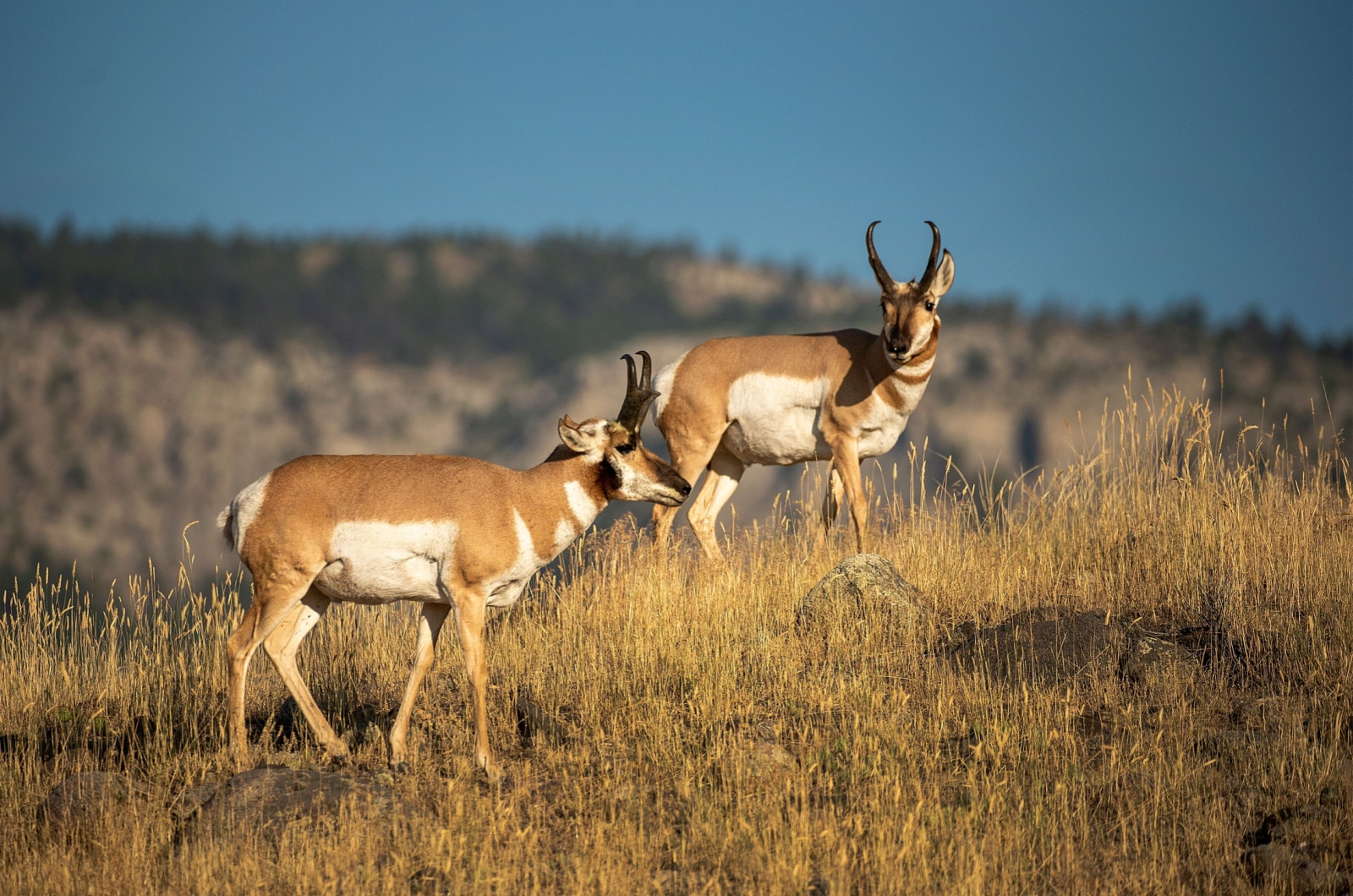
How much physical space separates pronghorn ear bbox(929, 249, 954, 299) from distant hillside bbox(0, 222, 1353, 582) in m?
81.5

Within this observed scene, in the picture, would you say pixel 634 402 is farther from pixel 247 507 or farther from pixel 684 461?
pixel 684 461

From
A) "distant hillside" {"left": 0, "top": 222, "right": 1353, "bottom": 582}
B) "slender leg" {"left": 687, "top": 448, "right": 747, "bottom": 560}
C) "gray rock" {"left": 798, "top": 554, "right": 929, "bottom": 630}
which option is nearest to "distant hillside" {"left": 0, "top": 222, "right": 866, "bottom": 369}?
"distant hillside" {"left": 0, "top": 222, "right": 1353, "bottom": 582}

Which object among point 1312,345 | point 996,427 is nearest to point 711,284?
point 996,427

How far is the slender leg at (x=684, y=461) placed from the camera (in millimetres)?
12555

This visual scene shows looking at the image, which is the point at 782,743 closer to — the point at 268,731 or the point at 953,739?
the point at 953,739

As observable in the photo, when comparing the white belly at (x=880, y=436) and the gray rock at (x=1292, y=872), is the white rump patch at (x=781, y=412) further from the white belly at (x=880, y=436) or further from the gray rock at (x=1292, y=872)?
the gray rock at (x=1292, y=872)

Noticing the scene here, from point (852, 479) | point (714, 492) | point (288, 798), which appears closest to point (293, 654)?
point (288, 798)

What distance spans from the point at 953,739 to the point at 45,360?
144m

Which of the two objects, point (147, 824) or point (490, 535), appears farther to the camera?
point (490, 535)

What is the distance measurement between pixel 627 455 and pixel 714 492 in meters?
5.39

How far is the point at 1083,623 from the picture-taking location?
9.09 metres

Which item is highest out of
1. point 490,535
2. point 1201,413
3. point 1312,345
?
point 1312,345

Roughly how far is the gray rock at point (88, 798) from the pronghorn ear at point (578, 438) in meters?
3.24

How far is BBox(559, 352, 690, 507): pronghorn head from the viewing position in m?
8.09
